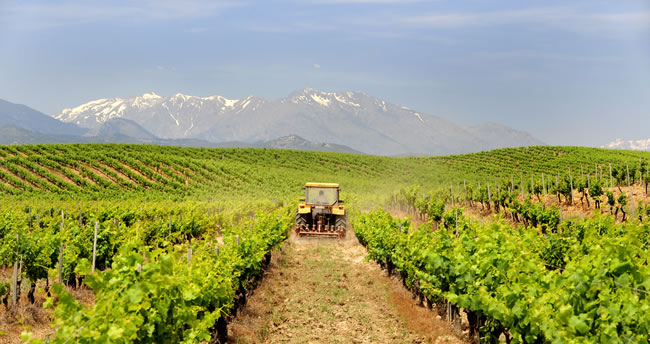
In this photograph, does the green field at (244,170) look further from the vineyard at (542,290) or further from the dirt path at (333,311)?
the vineyard at (542,290)

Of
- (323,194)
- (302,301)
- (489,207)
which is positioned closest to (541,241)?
(302,301)

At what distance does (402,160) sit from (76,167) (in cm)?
4338

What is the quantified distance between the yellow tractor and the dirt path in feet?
17.4

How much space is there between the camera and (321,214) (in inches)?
809

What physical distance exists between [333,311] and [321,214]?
10733 mm

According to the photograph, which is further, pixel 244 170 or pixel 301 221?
A: pixel 244 170

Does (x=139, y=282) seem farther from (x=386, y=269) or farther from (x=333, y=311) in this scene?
→ (x=386, y=269)

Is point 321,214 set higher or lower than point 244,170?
lower

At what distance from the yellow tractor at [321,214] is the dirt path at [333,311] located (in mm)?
5291

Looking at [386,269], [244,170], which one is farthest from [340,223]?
[244,170]

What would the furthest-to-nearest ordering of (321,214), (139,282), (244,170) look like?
(244,170)
(321,214)
(139,282)

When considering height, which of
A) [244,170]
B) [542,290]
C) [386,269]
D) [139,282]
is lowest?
[386,269]

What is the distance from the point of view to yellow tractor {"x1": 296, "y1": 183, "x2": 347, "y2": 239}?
20.4 m

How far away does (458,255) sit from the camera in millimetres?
7574
